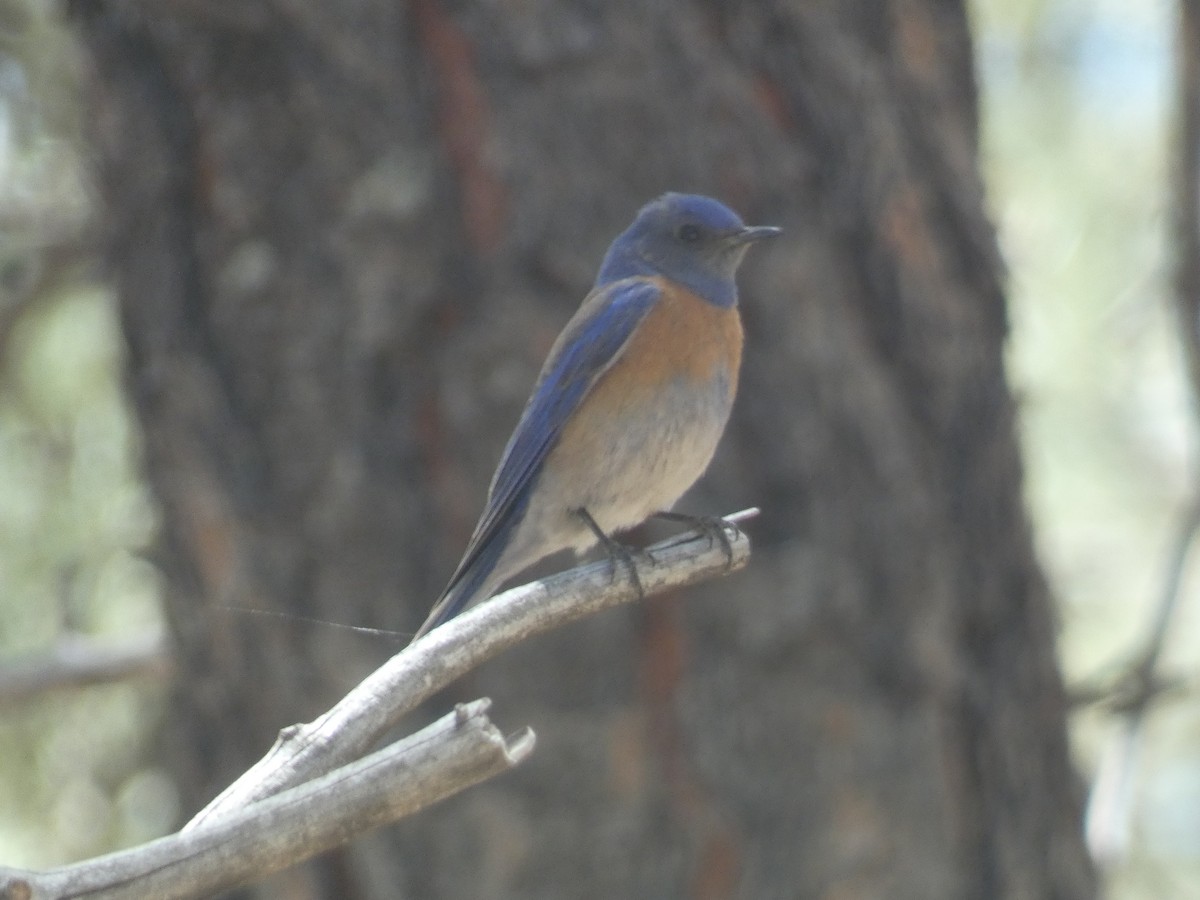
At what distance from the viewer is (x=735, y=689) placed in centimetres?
486

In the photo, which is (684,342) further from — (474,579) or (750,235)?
(474,579)

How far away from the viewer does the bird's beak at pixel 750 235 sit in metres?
3.89

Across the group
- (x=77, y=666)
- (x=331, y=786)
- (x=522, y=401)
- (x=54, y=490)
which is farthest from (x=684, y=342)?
(x=54, y=490)

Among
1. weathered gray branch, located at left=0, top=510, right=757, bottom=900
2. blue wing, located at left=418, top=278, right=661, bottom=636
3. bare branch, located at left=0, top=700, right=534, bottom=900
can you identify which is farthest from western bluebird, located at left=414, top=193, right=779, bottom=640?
bare branch, located at left=0, top=700, right=534, bottom=900

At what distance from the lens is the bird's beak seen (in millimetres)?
→ 3887

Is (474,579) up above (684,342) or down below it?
below

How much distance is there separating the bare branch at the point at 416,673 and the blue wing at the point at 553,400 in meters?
0.82

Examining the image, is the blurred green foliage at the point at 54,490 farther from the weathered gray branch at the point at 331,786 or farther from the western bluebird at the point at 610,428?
the weathered gray branch at the point at 331,786

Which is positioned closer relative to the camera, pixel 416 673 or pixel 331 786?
pixel 331 786

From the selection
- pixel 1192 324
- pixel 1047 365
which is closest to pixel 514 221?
pixel 1192 324

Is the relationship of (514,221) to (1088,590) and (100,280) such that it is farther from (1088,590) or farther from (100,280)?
(1088,590)

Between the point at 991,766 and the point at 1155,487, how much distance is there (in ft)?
12.4

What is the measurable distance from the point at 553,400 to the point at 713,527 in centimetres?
49

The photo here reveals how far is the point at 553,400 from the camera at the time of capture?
3.89m
